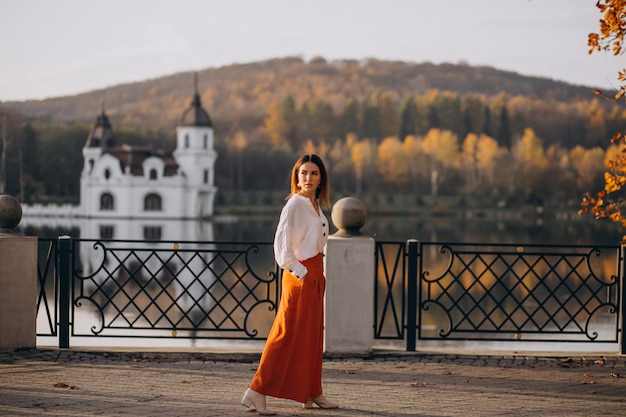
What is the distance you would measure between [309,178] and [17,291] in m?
3.43

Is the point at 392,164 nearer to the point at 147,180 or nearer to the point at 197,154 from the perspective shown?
the point at 197,154

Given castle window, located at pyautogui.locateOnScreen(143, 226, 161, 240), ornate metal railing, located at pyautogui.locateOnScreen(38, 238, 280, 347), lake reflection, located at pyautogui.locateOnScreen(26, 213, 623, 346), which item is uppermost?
ornate metal railing, located at pyautogui.locateOnScreen(38, 238, 280, 347)

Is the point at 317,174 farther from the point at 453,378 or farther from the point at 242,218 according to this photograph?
the point at 242,218

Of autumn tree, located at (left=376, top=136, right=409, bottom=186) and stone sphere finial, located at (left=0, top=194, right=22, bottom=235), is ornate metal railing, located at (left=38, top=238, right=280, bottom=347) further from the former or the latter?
autumn tree, located at (left=376, top=136, right=409, bottom=186)

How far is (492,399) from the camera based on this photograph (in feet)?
19.1

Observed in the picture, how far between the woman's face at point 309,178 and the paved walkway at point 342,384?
1.50 meters

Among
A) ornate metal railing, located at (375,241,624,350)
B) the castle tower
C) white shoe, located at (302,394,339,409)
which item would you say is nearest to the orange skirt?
white shoe, located at (302,394,339,409)

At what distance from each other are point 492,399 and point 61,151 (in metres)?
113

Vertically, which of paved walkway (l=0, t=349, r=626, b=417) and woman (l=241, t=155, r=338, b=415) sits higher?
woman (l=241, t=155, r=338, b=415)

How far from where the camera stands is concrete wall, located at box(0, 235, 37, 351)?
23.5 ft

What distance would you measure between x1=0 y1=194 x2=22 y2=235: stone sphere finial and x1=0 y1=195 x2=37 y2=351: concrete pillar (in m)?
0.12

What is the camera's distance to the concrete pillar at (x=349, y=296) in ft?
23.6

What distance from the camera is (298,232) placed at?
5.17m

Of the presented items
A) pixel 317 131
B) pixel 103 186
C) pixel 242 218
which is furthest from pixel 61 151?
pixel 317 131
